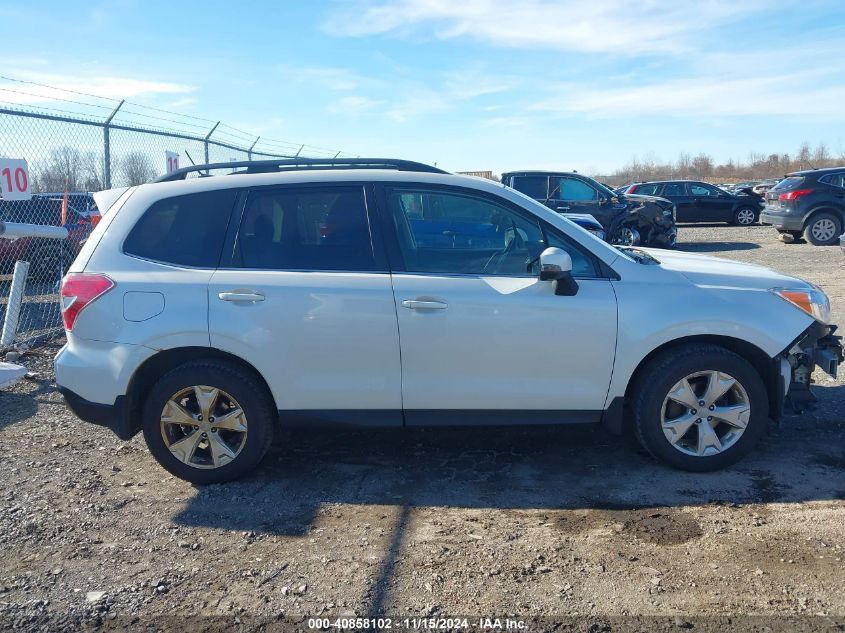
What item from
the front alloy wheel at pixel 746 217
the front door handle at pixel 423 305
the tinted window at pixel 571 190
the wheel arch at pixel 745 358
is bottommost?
the wheel arch at pixel 745 358

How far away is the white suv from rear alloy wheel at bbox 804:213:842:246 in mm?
13815

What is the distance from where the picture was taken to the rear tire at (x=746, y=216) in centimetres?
2256

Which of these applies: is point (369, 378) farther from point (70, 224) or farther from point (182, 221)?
point (70, 224)

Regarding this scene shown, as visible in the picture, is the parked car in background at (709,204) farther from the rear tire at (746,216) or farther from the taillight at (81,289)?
the taillight at (81,289)

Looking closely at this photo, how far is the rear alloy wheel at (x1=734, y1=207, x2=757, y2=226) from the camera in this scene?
22.6m

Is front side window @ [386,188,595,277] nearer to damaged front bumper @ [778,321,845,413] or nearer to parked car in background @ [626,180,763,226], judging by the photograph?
damaged front bumper @ [778,321,845,413]

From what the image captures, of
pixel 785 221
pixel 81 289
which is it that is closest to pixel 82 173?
pixel 81 289

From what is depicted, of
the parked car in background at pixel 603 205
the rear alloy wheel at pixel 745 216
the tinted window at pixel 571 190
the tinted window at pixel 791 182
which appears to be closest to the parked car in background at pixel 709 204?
the rear alloy wheel at pixel 745 216

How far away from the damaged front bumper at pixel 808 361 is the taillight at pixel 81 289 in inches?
164

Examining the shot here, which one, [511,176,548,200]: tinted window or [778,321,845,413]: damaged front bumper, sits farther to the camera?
[511,176,548,200]: tinted window

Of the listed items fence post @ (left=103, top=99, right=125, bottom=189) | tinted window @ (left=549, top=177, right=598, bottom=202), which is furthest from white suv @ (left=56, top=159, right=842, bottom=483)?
tinted window @ (left=549, top=177, right=598, bottom=202)

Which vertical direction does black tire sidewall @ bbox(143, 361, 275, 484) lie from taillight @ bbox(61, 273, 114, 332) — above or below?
below

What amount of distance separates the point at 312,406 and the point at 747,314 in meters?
2.66

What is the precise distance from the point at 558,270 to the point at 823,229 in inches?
592
